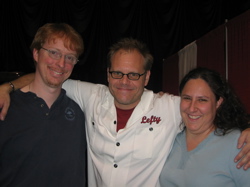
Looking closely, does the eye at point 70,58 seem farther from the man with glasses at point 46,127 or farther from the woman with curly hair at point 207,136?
the woman with curly hair at point 207,136

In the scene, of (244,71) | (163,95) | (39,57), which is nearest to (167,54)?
(244,71)

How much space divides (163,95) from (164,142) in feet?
1.44

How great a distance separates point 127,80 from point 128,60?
6.8 inches

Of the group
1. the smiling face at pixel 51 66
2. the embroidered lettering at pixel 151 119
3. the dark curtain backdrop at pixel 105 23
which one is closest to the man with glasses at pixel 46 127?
the smiling face at pixel 51 66

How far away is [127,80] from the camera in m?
1.72

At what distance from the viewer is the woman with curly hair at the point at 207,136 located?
135cm

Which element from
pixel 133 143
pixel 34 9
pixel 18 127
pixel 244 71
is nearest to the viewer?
pixel 18 127

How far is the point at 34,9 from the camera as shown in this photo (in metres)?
5.21

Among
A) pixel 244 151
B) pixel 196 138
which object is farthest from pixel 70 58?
pixel 244 151

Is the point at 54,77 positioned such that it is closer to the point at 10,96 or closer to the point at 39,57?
the point at 39,57

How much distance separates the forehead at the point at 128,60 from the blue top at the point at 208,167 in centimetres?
75

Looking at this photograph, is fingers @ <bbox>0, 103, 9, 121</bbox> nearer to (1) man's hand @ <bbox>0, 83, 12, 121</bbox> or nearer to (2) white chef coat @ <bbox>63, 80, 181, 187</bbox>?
(1) man's hand @ <bbox>0, 83, 12, 121</bbox>

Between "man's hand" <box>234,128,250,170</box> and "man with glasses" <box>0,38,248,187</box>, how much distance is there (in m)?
0.48

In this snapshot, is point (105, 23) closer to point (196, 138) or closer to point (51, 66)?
point (51, 66)
